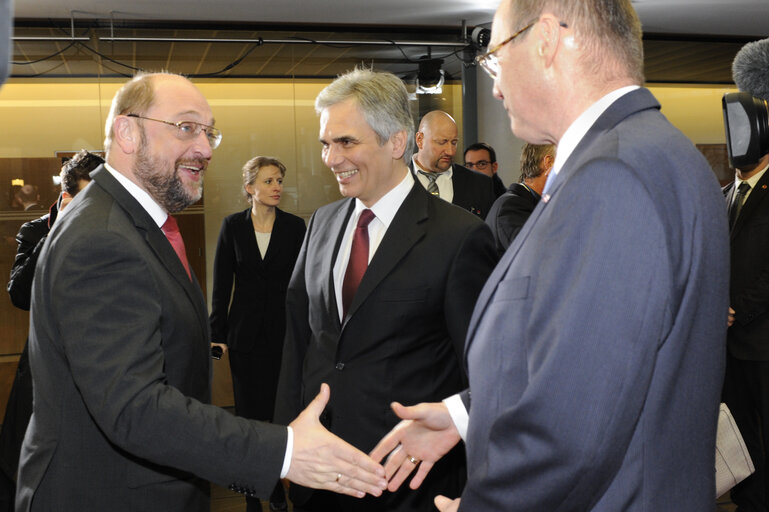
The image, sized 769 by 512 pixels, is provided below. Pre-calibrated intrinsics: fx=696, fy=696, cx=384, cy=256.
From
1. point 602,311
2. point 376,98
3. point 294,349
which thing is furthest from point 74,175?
point 602,311

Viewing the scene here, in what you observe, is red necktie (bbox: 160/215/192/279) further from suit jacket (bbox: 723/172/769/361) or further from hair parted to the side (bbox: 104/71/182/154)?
suit jacket (bbox: 723/172/769/361)

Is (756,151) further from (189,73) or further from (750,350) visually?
(189,73)

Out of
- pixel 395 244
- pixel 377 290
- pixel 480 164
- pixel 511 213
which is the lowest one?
pixel 377 290

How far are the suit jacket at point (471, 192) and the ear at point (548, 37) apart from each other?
3.50 metres

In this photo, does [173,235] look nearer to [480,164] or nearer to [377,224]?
[377,224]

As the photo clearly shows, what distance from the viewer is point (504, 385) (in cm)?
108

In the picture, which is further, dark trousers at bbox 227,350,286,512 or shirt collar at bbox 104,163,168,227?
dark trousers at bbox 227,350,286,512

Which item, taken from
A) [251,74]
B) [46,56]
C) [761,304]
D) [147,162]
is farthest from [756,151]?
[46,56]

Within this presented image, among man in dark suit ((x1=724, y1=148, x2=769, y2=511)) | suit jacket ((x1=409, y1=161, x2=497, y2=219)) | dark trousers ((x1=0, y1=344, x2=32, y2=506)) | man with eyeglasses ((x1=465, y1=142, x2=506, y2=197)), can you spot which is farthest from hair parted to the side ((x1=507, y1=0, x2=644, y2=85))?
man with eyeglasses ((x1=465, y1=142, x2=506, y2=197))

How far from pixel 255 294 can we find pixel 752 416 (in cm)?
291

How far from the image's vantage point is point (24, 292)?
3.30 metres

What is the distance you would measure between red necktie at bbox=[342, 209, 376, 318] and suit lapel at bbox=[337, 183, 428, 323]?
76 millimetres

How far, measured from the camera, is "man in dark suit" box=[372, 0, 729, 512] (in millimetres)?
925

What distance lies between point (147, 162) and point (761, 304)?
10.1ft
